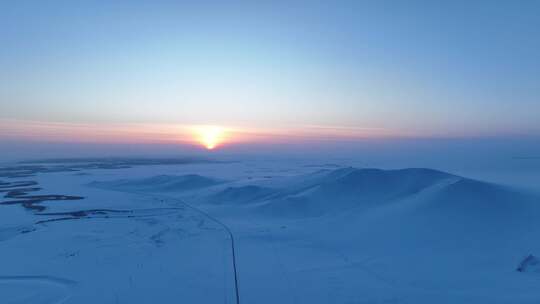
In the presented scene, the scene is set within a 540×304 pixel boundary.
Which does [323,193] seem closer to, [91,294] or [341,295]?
[341,295]

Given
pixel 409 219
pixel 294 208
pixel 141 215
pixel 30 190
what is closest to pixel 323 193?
pixel 294 208

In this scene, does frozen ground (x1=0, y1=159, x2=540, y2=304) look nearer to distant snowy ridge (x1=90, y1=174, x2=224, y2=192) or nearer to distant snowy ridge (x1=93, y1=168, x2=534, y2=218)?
distant snowy ridge (x1=93, y1=168, x2=534, y2=218)

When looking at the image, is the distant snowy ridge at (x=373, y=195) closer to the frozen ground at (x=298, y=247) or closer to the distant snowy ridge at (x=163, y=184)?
the frozen ground at (x=298, y=247)

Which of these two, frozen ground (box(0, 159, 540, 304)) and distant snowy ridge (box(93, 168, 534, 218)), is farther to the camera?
distant snowy ridge (box(93, 168, 534, 218))

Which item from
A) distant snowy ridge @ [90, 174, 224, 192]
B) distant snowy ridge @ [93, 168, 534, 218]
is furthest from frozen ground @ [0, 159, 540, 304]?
distant snowy ridge @ [90, 174, 224, 192]

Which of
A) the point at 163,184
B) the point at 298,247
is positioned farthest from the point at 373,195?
the point at 163,184

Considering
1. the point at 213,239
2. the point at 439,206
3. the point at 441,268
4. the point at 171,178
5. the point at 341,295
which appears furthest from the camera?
the point at 171,178

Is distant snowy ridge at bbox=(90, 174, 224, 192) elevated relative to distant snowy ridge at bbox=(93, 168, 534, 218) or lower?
lower

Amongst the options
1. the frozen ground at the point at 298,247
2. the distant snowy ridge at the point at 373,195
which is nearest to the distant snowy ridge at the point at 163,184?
the distant snowy ridge at the point at 373,195
